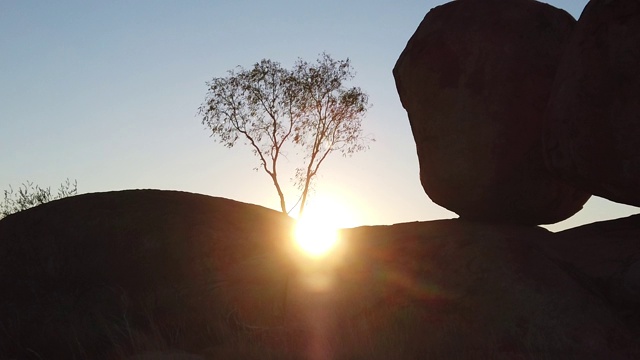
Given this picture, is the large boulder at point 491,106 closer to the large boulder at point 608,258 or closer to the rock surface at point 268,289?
the rock surface at point 268,289

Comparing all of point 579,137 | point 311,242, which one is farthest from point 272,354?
point 579,137

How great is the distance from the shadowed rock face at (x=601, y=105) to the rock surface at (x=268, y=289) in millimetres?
1013

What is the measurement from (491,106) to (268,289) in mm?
3689

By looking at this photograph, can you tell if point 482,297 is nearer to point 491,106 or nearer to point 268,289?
point 491,106

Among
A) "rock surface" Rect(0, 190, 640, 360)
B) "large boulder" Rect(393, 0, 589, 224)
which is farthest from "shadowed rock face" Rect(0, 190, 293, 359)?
"large boulder" Rect(393, 0, 589, 224)

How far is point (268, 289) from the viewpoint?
10047 mm

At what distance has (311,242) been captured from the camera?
1105cm

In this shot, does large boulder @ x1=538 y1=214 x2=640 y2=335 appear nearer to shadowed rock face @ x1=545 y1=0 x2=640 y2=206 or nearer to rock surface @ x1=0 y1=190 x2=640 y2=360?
rock surface @ x1=0 y1=190 x2=640 y2=360

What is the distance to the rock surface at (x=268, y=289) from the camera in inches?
329

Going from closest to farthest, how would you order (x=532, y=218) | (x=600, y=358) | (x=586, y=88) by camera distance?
(x=600, y=358)
(x=586, y=88)
(x=532, y=218)

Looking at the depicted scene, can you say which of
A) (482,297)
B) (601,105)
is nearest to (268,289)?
(482,297)

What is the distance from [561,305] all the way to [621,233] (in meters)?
1.68

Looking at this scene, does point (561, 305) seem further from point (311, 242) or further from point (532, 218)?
point (311, 242)

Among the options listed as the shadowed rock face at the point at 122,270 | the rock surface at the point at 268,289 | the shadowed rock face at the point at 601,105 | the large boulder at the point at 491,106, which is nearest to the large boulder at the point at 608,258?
the rock surface at the point at 268,289
